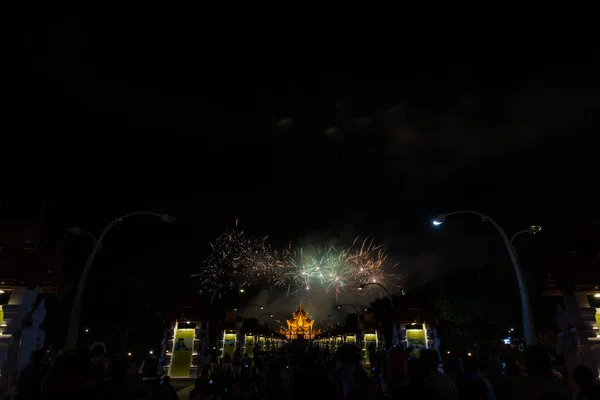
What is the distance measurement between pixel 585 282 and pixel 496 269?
39.6 metres

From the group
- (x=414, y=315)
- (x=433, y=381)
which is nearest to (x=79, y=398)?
(x=433, y=381)

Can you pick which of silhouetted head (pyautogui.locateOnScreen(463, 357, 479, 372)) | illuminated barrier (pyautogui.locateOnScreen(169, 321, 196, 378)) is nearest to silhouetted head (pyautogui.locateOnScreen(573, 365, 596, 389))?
silhouetted head (pyautogui.locateOnScreen(463, 357, 479, 372))

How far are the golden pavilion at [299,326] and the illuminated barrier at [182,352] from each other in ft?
469

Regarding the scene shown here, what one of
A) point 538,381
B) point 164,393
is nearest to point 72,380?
point 164,393

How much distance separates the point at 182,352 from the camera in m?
28.0

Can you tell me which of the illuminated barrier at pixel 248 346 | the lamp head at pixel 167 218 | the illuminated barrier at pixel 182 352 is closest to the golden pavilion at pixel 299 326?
the illuminated barrier at pixel 248 346

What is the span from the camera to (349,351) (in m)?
7.44

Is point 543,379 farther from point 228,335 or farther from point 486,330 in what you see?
point 486,330

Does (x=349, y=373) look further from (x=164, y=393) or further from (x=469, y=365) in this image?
(x=164, y=393)

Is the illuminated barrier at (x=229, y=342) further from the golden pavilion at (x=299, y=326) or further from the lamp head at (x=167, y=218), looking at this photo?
the golden pavilion at (x=299, y=326)

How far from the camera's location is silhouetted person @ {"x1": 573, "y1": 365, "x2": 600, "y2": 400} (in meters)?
5.13

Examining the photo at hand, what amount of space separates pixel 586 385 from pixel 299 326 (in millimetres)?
168912

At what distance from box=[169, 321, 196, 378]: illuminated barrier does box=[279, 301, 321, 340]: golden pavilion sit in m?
143

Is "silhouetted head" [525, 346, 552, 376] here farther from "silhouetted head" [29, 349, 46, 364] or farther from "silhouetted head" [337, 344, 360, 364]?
"silhouetted head" [29, 349, 46, 364]
